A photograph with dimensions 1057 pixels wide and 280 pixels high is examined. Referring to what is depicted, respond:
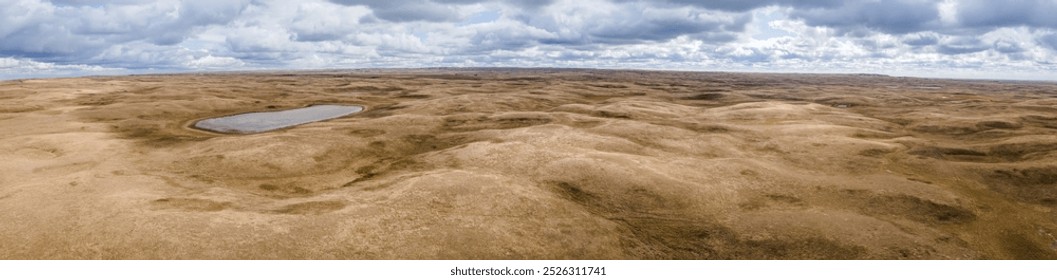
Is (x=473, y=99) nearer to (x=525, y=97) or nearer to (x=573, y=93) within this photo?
(x=525, y=97)

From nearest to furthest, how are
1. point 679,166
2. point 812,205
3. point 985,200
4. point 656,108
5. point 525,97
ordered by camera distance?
1. point 812,205
2. point 985,200
3. point 679,166
4. point 656,108
5. point 525,97

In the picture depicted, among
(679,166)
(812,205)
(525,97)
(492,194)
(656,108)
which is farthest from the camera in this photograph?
(525,97)

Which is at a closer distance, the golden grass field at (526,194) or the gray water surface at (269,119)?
the golden grass field at (526,194)

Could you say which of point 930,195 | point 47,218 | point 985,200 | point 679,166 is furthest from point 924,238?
point 47,218

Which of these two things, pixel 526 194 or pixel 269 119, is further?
pixel 269 119

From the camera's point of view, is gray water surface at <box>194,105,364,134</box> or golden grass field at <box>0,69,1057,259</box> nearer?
golden grass field at <box>0,69,1057,259</box>

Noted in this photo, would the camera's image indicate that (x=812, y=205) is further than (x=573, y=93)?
No

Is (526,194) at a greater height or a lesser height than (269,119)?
greater
